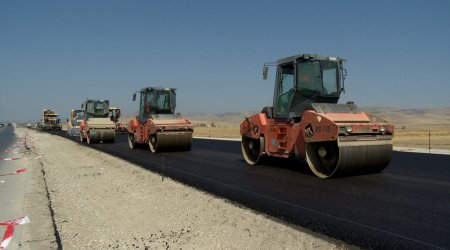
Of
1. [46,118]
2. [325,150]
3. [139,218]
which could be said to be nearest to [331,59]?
[325,150]

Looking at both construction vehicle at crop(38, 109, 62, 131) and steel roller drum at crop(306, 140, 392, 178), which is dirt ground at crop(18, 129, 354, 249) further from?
construction vehicle at crop(38, 109, 62, 131)

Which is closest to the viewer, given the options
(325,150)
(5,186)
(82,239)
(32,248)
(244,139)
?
(32,248)

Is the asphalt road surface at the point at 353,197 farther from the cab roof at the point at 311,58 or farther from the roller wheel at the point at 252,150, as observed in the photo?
the cab roof at the point at 311,58

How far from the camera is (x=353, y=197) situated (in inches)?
285

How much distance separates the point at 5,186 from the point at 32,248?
6.02m

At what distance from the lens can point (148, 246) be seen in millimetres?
5387

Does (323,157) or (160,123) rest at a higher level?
(160,123)

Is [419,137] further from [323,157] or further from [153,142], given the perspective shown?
[323,157]

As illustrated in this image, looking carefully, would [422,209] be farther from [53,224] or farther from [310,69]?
[53,224]

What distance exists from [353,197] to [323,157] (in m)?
2.27

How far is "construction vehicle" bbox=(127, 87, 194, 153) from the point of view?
16.7 meters

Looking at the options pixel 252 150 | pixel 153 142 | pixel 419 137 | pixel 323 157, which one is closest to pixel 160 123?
pixel 153 142

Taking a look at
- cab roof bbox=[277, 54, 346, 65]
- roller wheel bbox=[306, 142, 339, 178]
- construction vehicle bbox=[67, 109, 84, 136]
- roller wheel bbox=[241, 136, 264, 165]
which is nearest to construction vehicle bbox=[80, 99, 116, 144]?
construction vehicle bbox=[67, 109, 84, 136]

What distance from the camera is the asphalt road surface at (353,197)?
17.2 ft
